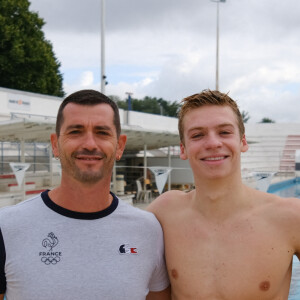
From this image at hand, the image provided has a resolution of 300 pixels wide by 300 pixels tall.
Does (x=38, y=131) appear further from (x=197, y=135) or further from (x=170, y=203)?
(x=197, y=135)

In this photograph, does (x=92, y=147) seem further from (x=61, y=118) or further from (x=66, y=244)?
(x=66, y=244)

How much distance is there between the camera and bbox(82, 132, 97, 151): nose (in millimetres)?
1720

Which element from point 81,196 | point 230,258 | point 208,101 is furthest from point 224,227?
point 81,196

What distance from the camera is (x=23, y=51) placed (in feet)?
72.8

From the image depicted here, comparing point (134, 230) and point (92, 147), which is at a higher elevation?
point (92, 147)

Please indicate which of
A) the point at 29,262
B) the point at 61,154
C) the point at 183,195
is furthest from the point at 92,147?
the point at 183,195

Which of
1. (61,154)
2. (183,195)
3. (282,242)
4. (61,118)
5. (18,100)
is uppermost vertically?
(18,100)

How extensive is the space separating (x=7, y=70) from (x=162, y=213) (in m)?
22.6

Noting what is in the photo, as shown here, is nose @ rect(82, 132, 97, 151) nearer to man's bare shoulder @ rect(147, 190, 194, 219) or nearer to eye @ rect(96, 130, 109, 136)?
eye @ rect(96, 130, 109, 136)

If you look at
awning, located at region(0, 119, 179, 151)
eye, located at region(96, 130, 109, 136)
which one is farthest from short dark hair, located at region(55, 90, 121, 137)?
awning, located at region(0, 119, 179, 151)

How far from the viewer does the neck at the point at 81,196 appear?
173 cm

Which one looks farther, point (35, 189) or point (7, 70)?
point (7, 70)

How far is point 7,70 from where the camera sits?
74.3 feet

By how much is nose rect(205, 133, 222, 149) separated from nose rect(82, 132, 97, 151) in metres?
0.62
